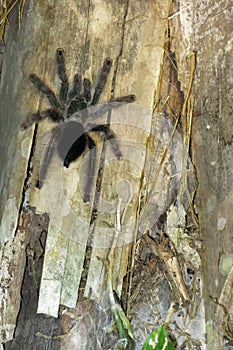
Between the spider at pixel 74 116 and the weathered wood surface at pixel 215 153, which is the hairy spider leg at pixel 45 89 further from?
the weathered wood surface at pixel 215 153

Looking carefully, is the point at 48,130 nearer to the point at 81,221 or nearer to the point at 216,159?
the point at 81,221

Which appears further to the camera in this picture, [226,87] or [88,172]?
[226,87]

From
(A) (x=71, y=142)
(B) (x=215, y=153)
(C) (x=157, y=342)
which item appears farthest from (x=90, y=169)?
(C) (x=157, y=342)

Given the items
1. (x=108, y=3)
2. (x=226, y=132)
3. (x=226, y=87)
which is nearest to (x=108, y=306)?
(x=226, y=132)

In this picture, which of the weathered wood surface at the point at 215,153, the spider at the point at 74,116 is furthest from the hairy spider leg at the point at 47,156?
the weathered wood surface at the point at 215,153

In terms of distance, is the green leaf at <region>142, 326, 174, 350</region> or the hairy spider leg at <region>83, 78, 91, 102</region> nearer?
the green leaf at <region>142, 326, 174, 350</region>

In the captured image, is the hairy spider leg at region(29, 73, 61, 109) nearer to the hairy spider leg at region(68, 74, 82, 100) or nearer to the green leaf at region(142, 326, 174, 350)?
the hairy spider leg at region(68, 74, 82, 100)

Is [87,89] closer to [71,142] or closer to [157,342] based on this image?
[71,142]

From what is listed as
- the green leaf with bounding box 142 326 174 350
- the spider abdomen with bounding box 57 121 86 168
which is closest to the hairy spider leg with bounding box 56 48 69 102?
the spider abdomen with bounding box 57 121 86 168
